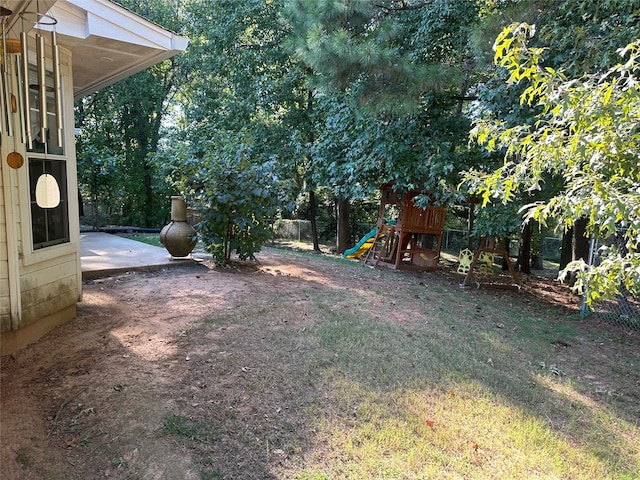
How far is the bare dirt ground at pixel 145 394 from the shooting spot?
2.05m


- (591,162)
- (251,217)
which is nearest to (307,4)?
(251,217)

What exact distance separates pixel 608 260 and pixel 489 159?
5.08 meters

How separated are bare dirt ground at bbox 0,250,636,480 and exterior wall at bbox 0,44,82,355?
139mm

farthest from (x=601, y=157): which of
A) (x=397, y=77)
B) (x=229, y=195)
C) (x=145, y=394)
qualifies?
(x=229, y=195)

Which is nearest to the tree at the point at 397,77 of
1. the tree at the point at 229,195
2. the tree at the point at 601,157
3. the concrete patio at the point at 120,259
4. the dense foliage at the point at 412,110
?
the dense foliage at the point at 412,110

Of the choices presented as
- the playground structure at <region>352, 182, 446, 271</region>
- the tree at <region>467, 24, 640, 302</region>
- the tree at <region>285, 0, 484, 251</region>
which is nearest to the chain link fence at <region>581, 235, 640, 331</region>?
the tree at <region>285, 0, 484, 251</region>

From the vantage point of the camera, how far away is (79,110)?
13633 millimetres

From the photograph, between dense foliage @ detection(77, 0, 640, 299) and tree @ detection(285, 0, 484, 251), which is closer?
dense foliage @ detection(77, 0, 640, 299)

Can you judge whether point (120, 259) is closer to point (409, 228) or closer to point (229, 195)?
point (229, 195)

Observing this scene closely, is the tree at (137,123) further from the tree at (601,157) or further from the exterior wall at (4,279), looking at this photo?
the tree at (601,157)

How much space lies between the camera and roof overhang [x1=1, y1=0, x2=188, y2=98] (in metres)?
3.20

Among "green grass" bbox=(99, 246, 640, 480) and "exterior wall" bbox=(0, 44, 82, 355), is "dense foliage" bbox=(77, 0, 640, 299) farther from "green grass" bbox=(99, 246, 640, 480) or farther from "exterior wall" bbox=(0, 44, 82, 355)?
"exterior wall" bbox=(0, 44, 82, 355)

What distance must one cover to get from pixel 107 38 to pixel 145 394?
280 cm

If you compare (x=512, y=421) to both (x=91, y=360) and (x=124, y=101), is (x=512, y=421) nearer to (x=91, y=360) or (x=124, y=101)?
(x=91, y=360)
